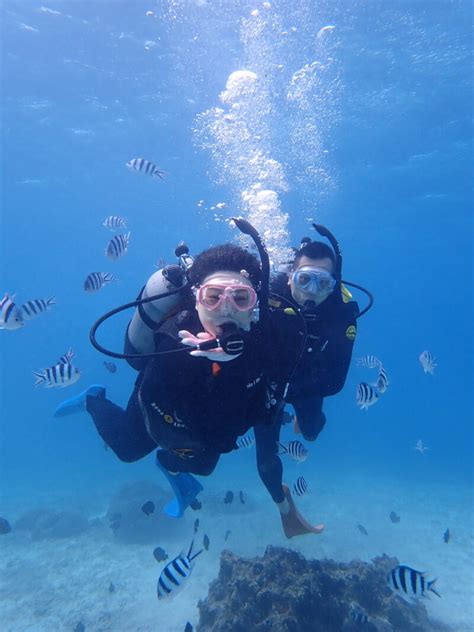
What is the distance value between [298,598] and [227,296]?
234 inches

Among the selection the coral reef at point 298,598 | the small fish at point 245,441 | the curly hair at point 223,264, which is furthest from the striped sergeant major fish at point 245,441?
the curly hair at point 223,264

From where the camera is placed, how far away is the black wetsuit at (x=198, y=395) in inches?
170

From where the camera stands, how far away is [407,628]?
8.77 meters

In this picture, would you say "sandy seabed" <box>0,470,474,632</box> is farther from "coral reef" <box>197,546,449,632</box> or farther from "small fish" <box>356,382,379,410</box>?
"small fish" <box>356,382,379,410</box>

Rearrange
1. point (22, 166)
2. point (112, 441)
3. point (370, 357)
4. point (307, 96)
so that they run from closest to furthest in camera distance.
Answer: point (112, 441) → point (370, 357) → point (307, 96) → point (22, 166)

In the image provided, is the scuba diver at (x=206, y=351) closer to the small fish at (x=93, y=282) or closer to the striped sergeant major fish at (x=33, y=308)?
the striped sergeant major fish at (x=33, y=308)

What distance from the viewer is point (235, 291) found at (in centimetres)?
414

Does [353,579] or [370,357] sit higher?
[370,357]

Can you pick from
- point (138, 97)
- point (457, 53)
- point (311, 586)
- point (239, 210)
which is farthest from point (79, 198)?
point (311, 586)

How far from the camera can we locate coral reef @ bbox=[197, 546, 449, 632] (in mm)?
7188

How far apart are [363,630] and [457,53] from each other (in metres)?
22.6

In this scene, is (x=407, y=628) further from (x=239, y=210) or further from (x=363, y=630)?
(x=239, y=210)

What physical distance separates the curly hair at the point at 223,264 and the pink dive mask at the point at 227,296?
19.1 inches

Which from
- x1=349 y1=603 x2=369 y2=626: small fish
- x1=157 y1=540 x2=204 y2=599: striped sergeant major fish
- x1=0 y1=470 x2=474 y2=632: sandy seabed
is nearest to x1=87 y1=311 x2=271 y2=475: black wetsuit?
x1=157 y1=540 x2=204 y2=599: striped sergeant major fish
